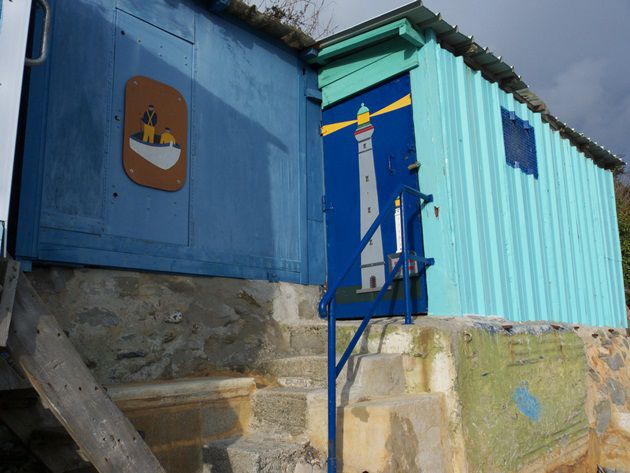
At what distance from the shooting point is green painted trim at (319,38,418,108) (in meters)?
4.42

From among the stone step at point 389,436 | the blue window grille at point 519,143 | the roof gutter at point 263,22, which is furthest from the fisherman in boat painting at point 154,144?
the blue window grille at point 519,143

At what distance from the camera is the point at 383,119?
14.8 feet

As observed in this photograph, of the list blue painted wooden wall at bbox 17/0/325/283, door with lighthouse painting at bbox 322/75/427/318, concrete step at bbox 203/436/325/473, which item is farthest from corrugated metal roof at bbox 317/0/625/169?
concrete step at bbox 203/436/325/473

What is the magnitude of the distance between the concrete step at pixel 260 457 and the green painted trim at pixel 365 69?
2.97 metres

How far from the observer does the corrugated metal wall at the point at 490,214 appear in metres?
4.02

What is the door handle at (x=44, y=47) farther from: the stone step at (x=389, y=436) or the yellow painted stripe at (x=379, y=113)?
the yellow painted stripe at (x=379, y=113)

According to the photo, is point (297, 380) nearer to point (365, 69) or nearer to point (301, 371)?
point (301, 371)

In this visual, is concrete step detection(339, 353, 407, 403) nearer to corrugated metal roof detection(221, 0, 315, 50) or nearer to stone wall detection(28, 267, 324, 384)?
stone wall detection(28, 267, 324, 384)

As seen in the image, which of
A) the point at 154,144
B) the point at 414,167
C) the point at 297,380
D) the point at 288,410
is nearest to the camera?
the point at 288,410

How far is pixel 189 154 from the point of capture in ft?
12.9

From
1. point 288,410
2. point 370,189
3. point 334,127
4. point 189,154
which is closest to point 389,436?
point 288,410

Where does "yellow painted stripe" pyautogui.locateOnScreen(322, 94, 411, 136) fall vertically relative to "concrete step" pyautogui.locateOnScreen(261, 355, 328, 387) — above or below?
above

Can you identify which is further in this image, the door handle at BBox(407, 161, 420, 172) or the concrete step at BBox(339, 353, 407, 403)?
the door handle at BBox(407, 161, 420, 172)

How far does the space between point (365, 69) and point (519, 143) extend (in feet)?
5.35
